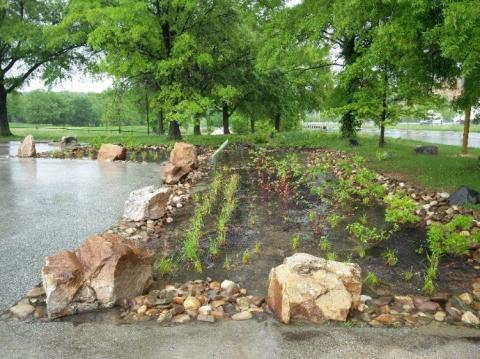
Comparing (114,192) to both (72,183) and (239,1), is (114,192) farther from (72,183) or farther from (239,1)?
(239,1)

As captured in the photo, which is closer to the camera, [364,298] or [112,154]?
[364,298]

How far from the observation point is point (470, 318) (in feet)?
12.4

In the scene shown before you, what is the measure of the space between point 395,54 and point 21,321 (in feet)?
27.1

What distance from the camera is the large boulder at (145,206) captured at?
6762 mm

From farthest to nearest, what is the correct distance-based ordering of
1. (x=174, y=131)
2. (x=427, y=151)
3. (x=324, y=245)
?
1. (x=174, y=131)
2. (x=427, y=151)
3. (x=324, y=245)

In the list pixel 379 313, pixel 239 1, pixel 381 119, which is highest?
pixel 239 1

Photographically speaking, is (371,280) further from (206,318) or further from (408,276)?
(206,318)

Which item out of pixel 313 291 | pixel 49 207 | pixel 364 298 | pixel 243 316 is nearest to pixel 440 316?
pixel 364 298

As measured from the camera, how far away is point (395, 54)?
27.8 ft

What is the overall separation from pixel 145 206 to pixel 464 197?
5742 millimetres

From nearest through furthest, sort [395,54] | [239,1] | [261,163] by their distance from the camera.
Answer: [395,54] < [261,163] < [239,1]

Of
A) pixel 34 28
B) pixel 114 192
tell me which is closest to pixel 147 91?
pixel 34 28

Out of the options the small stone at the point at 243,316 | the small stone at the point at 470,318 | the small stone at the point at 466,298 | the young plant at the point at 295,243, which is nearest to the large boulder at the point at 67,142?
the young plant at the point at 295,243

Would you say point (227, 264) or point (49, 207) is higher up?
point (49, 207)
